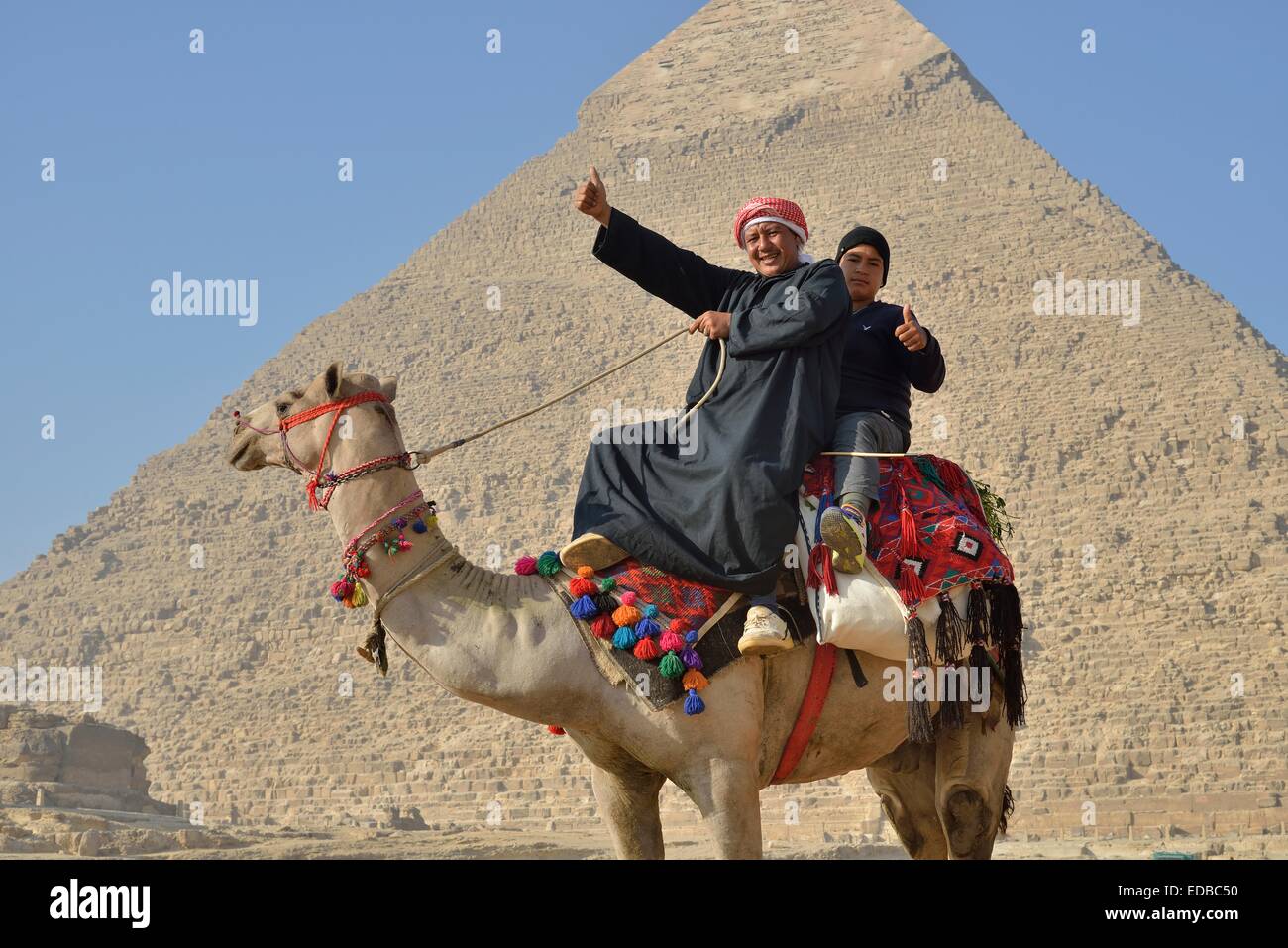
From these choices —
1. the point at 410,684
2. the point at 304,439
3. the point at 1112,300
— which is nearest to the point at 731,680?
the point at 304,439

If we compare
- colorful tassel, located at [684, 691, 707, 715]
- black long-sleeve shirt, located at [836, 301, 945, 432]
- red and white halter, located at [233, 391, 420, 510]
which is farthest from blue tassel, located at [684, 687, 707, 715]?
black long-sleeve shirt, located at [836, 301, 945, 432]

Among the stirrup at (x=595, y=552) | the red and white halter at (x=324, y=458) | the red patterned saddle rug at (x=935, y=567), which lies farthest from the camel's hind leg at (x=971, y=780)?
the red and white halter at (x=324, y=458)

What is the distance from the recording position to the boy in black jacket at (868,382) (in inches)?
211

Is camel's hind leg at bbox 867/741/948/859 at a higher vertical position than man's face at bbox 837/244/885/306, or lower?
lower

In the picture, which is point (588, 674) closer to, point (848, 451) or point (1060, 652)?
point (848, 451)

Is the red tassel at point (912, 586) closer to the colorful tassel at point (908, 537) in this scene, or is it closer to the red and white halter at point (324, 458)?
the colorful tassel at point (908, 537)

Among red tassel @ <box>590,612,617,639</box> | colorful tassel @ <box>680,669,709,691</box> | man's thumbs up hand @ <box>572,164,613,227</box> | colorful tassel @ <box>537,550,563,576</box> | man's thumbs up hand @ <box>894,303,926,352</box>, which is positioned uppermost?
man's thumbs up hand @ <box>572,164,613,227</box>

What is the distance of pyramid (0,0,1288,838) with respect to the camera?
228 ft

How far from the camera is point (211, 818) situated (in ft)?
225

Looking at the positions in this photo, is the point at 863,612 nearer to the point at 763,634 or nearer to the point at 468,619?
the point at 763,634

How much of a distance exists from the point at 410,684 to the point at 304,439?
8200cm

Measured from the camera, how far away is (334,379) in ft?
17.7

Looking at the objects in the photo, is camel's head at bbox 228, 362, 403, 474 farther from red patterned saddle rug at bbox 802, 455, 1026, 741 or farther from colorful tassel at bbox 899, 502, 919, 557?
colorful tassel at bbox 899, 502, 919, 557

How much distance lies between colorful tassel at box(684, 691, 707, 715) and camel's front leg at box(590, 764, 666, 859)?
1.21 ft
